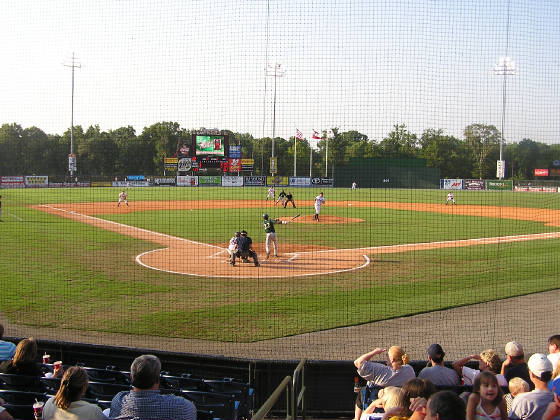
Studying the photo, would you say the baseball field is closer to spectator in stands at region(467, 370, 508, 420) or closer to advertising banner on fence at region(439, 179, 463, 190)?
spectator in stands at region(467, 370, 508, 420)

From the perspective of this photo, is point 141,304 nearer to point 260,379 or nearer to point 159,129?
point 260,379

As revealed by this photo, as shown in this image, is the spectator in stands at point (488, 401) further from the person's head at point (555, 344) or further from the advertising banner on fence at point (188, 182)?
the advertising banner on fence at point (188, 182)

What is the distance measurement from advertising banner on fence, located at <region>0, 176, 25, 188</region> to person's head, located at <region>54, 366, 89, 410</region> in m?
60.8

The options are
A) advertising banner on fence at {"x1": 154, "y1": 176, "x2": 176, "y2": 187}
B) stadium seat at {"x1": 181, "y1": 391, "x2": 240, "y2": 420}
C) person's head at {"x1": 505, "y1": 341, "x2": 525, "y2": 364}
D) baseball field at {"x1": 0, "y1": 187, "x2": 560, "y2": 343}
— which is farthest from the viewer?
advertising banner on fence at {"x1": 154, "y1": 176, "x2": 176, "y2": 187}

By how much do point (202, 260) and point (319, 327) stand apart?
741 cm

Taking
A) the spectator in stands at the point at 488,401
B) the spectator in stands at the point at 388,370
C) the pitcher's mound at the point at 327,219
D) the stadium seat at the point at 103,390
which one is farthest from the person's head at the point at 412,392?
the pitcher's mound at the point at 327,219

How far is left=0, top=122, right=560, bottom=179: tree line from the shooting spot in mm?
12609

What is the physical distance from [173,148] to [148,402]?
65.6 feet

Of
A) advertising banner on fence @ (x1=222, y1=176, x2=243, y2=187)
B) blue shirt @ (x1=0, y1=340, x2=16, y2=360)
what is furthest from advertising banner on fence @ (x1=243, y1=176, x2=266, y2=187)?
blue shirt @ (x1=0, y1=340, x2=16, y2=360)

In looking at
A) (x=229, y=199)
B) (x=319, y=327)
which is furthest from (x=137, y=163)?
(x=229, y=199)

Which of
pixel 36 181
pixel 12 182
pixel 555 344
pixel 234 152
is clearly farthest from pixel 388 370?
pixel 12 182

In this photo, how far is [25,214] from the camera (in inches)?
1230

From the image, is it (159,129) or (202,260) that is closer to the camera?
(202,260)

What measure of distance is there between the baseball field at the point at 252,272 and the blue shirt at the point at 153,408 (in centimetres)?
566
